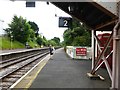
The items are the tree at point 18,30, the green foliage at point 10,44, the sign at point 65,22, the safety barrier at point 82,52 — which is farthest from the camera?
the tree at point 18,30

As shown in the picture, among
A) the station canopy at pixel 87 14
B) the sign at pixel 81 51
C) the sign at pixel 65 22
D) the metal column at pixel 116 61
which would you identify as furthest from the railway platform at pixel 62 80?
the sign at pixel 81 51

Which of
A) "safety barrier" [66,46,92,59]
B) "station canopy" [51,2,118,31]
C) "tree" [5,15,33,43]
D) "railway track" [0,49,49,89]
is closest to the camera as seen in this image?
"station canopy" [51,2,118,31]

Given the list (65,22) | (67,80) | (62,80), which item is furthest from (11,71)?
(67,80)

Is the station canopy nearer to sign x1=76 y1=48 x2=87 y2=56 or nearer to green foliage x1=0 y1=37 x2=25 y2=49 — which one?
sign x1=76 y1=48 x2=87 y2=56

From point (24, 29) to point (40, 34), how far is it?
5734 centimetres

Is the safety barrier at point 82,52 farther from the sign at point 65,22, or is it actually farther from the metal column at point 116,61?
the metal column at point 116,61

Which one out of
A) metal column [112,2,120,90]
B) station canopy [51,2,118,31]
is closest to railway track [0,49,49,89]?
station canopy [51,2,118,31]

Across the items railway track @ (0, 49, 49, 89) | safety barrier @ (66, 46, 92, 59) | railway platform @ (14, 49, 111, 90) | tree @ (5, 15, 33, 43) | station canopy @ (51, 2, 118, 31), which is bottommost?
railway track @ (0, 49, 49, 89)

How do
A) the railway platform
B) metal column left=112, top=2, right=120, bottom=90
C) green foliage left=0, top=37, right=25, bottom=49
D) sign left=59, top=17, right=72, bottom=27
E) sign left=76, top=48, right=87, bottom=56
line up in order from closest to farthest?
metal column left=112, top=2, right=120, bottom=90 < the railway platform < sign left=59, top=17, right=72, bottom=27 < sign left=76, top=48, right=87, bottom=56 < green foliage left=0, top=37, right=25, bottom=49

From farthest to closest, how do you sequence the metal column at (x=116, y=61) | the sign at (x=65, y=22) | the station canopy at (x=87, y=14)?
1. the sign at (x=65, y=22)
2. the station canopy at (x=87, y=14)
3. the metal column at (x=116, y=61)


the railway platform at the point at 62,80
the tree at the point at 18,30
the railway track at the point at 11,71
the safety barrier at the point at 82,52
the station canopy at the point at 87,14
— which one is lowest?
the railway track at the point at 11,71

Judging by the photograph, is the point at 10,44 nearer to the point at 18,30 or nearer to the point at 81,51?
the point at 18,30

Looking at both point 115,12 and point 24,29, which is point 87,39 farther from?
point 24,29

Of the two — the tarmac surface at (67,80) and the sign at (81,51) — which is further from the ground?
the sign at (81,51)
